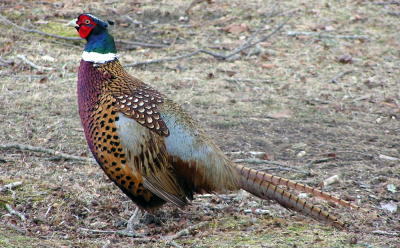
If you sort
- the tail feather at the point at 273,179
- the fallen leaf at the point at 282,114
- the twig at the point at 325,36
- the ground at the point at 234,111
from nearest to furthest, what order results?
the tail feather at the point at 273,179 < the ground at the point at 234,111 < the fallen leaf at the point at 282,114 < the twig at the point at 325,36

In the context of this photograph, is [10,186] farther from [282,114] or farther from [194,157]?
[282,114]

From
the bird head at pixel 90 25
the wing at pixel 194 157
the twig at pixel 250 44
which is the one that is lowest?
the twig at pixel 250 44

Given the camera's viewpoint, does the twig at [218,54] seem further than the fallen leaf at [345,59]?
No

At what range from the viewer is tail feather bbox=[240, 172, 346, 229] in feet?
12.8

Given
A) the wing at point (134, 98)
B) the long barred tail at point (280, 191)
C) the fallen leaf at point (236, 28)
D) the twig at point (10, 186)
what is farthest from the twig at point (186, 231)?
the fallen leaf at point (236, 28)

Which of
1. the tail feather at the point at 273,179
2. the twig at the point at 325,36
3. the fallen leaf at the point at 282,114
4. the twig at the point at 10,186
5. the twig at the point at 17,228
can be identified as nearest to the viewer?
the twig at the point at 17,228

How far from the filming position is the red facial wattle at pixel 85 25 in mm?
4281

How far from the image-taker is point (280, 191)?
3.94 meters

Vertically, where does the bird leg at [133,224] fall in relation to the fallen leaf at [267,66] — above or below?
above

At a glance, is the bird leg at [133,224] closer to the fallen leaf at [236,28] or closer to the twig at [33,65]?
the twig at [33,65]

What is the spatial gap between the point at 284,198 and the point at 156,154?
0.75 meters

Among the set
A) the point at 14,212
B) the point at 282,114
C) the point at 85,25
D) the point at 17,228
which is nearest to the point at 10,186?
the point at 14,212

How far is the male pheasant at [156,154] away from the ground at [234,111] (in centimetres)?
21

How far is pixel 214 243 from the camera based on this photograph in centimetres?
369
